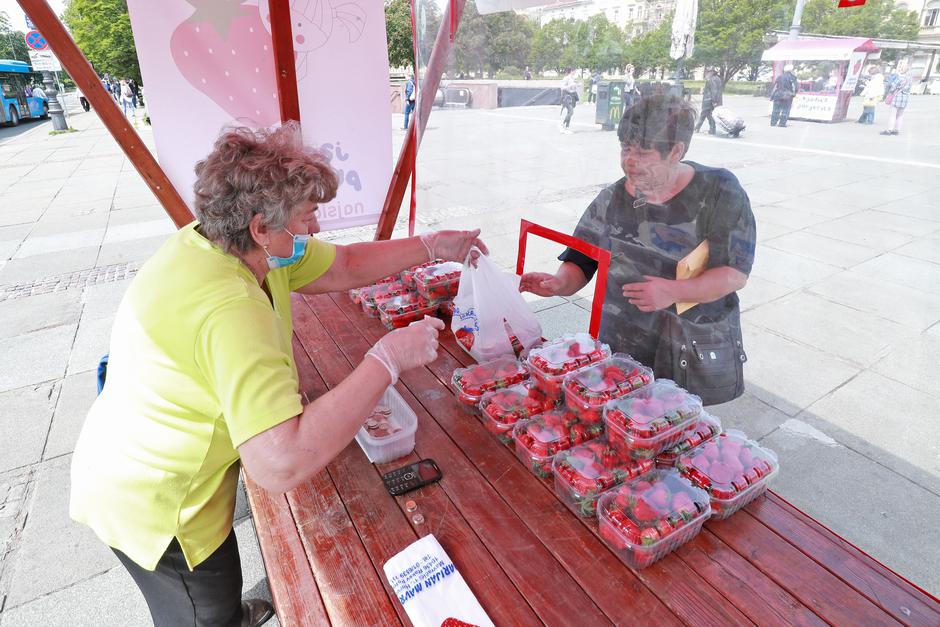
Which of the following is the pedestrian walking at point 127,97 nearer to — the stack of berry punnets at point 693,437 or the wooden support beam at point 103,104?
the wooden support beam at point 103,104

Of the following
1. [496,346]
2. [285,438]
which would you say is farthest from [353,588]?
[496,346]

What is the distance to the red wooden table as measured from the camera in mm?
1181

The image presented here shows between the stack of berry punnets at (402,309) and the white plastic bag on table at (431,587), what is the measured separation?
137 cm

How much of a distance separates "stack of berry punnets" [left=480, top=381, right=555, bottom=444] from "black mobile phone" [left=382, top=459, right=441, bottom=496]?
256mm

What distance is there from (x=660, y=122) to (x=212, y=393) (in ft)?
5.54

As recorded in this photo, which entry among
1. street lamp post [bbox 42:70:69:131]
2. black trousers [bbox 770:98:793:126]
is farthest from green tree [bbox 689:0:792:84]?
street lamp post [bbox 42:70:69:131]

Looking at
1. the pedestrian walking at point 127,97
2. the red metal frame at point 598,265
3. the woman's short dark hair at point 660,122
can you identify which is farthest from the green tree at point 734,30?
the pedestrian walking at point 127,97

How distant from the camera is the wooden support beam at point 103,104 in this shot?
250 centimetres

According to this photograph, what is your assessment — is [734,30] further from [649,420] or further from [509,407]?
[509,407]

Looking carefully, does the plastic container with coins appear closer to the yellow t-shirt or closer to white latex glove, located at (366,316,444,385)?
white latex glove, located at (366,316,444,385)

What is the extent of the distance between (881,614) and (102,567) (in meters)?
2.86

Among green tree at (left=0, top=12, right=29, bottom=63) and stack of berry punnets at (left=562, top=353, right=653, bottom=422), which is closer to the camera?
stack of berry punnets at (left=562, top=353, right=653, bottom=422)

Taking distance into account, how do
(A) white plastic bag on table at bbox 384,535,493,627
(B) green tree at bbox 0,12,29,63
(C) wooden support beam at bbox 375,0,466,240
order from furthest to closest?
(B) green tree at bbox 0,12,29,63 < (C) wooden support beam at bbox 375,0,466,240 < (A) white plastic bag on table at bbox 384,535,493,627

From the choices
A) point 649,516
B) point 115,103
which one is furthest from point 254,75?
point 649,516
